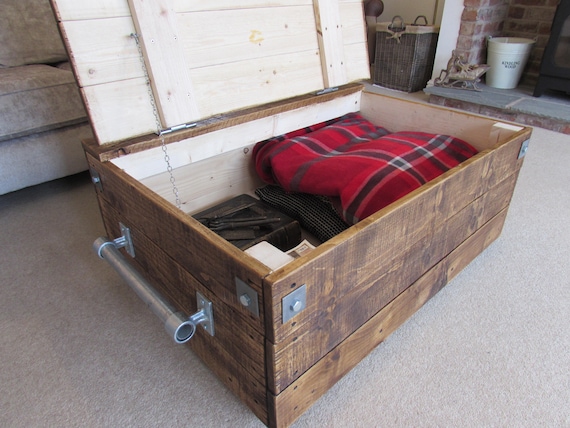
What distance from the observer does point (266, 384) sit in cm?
62

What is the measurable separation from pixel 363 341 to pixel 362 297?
0.13m

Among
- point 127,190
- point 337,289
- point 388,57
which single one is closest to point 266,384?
point 337,289

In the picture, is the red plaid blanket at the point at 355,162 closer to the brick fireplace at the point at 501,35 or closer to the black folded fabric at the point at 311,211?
the black folded fabric at the point at 311,211

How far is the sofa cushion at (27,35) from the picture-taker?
5.52 feet

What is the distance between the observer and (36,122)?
142cm

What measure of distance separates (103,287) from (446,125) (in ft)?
3.48

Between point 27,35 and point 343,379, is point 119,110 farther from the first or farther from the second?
Answer: point 27,35

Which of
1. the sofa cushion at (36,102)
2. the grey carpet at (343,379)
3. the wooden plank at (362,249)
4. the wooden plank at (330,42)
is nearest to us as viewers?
the wooden plank at (362,249)

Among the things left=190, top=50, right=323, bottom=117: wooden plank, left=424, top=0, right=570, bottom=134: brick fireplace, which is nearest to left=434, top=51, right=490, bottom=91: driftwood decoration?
left=424, top=0, right=570, bottom=134: brick fireplace

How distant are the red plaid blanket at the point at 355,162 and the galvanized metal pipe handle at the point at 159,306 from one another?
0.45 metres

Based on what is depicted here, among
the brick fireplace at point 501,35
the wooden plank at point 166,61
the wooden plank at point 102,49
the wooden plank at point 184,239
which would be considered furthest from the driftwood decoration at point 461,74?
the wooden plank at point 184,239

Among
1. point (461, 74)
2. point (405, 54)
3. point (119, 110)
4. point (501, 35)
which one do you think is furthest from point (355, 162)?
A: point (501, 35)

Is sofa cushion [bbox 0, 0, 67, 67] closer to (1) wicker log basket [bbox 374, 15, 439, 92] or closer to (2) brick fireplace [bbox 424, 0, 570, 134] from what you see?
(1) wicker log basket [bbox 374, 15, 439, 92]

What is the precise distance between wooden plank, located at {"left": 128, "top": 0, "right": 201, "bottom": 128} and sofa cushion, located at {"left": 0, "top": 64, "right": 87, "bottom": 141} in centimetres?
64
